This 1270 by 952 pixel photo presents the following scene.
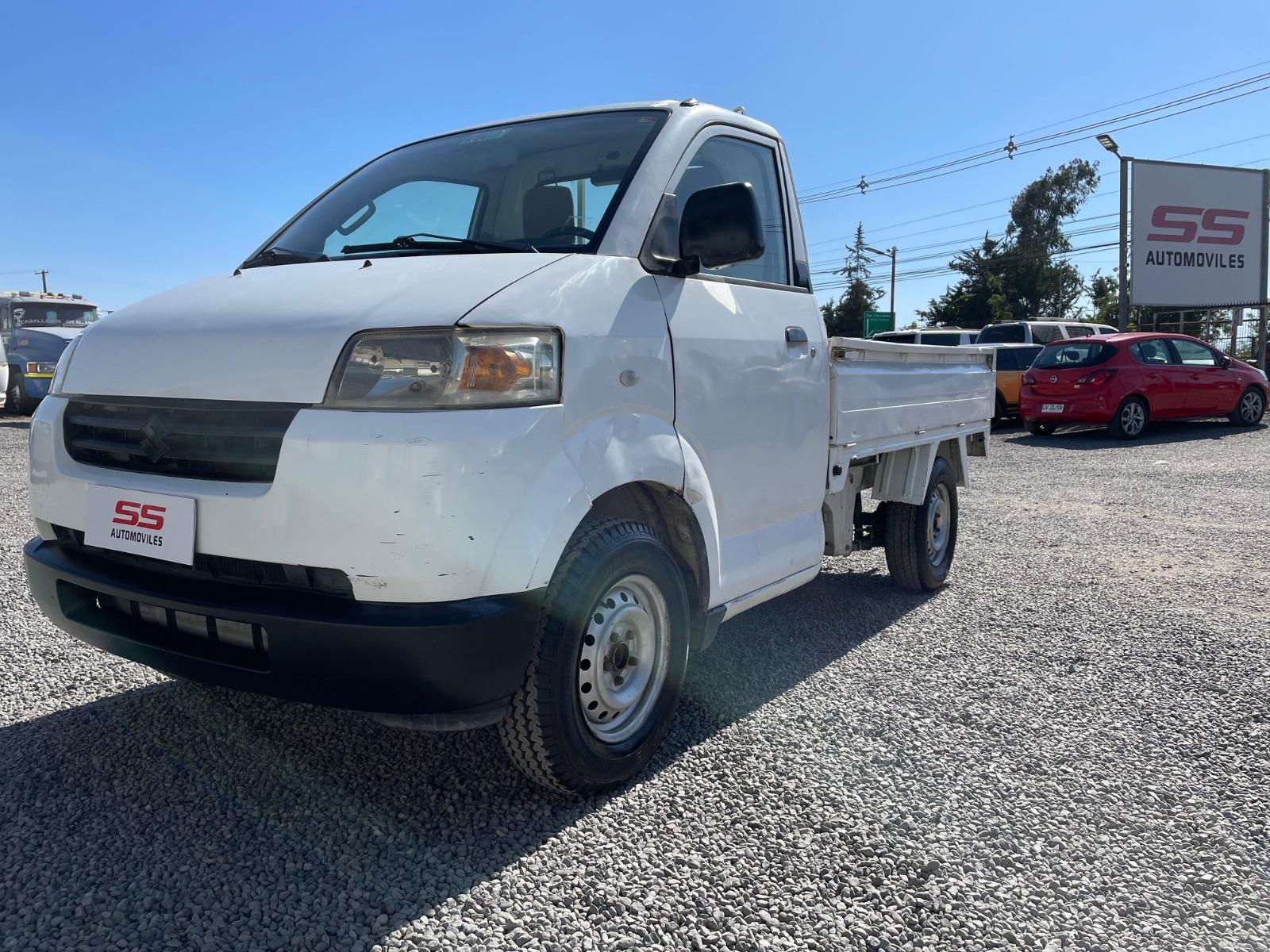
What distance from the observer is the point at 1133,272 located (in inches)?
960

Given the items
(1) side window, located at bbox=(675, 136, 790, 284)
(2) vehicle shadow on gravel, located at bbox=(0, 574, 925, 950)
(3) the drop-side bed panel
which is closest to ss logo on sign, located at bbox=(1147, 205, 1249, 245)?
(3) the drop-side bed panel

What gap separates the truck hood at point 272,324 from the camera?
7.57 ft

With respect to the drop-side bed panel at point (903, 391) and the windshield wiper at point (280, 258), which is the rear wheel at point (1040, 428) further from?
the windshield wiper at point (280, 258)

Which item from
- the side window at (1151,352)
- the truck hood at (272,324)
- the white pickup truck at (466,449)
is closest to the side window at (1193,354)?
the side window at (1151,352)

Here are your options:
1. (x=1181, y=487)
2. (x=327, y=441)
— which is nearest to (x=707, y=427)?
(x=327, y=441)

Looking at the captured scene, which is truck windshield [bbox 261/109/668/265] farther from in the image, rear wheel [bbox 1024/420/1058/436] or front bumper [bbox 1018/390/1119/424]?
rear wheel [bbox 1024/420/1058/436]

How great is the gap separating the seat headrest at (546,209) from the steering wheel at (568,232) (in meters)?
0.01

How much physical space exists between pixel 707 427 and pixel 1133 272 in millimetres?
25229

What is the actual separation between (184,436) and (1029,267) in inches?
2222

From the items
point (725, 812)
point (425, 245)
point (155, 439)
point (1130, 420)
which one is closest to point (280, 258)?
point (425, 245)

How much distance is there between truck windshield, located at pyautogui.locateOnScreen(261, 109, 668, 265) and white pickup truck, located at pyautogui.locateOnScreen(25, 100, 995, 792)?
14 millimetres

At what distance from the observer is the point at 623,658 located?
2.79 metres

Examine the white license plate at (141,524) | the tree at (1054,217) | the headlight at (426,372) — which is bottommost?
the white license plate at (141,524)

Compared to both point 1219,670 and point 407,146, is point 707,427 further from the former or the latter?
point 1219,670
